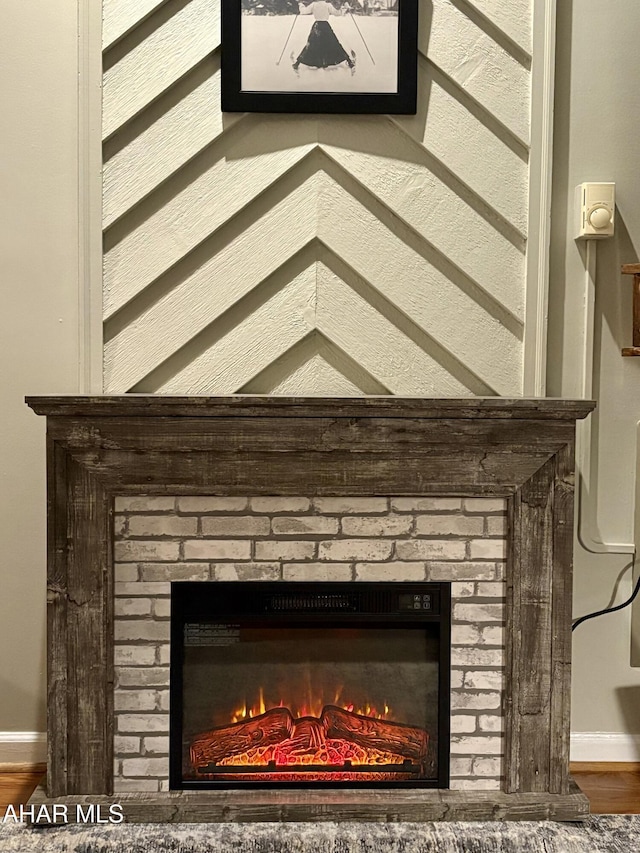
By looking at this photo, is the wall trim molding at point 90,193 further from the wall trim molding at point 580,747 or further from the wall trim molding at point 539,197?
the wall trim molding at point 539,197

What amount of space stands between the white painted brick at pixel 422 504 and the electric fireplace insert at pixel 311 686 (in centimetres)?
20

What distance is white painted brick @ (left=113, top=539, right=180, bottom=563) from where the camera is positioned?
1979 mm

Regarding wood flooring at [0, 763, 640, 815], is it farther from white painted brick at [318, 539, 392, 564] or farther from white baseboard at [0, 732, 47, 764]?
white painted brick at [318, 539, 392, 564]

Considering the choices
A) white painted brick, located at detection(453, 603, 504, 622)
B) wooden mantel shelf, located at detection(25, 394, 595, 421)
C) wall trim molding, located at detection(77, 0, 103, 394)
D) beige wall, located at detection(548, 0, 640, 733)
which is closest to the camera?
wooden mantel shelf, located at detection(25, 394, 595, 421)

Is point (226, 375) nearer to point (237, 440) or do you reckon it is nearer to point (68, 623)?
point (237, 440)

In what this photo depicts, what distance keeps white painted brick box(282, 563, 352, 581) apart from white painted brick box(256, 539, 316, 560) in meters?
0.02

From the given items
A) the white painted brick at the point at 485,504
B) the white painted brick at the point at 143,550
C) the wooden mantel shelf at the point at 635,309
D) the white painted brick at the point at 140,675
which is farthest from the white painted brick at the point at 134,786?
the wooden mantel shelf at the point at 635,309

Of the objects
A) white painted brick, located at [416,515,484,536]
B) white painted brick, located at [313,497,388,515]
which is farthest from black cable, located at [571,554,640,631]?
white painted brick, located at [313,497,388,515]

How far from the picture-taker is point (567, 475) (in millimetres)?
1962

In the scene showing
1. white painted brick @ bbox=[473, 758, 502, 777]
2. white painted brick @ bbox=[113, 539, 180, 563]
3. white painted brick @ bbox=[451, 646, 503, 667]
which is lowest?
white painted brick @ bbox=[473, 758, 502, 777]

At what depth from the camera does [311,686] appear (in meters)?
2.03

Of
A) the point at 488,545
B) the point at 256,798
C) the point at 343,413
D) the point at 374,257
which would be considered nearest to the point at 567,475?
the point at 488,545

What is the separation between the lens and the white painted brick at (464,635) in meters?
2.01

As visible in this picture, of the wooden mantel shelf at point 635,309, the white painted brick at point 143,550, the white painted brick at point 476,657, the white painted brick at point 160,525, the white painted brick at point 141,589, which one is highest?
the wooden mantel shelf at point 635,309
